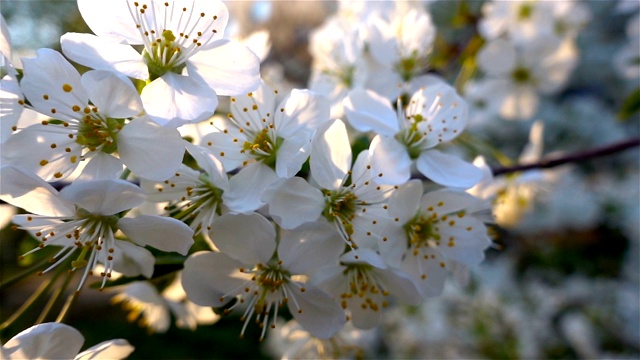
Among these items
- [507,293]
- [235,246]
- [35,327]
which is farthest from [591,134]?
[35,327]

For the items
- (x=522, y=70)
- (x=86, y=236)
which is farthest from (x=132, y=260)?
(x=522, y=70)

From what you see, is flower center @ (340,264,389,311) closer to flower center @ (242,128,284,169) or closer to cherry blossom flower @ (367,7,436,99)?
flower center @ (242,128,284,169)

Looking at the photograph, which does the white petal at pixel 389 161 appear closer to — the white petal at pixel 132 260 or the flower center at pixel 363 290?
the flower center at pixel 363 290

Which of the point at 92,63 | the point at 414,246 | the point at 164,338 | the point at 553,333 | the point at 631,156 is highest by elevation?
the point at 92,63

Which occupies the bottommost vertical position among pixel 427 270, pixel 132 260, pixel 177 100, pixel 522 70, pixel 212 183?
pixel 522 70

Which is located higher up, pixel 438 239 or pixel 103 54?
pixel 103 54

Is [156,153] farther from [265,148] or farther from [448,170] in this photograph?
[448,170]

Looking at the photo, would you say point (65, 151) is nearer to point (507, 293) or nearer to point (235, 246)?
point (235, 246)

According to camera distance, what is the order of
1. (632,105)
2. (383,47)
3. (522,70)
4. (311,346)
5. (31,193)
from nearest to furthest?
(31,193)
(311,346)
(383,47)
(632,105)
(522,70)
